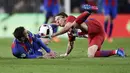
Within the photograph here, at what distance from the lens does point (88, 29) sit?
15016mm

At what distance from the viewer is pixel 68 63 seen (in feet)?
43.2

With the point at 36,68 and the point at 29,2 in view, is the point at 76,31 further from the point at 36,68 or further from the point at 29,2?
the point at 29,2

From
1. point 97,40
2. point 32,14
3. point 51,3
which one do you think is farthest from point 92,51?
point 32,14

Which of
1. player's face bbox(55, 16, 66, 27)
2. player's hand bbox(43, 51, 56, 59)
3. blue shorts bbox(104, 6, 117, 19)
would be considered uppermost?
player's face bbox(55, 16, 66, 27)

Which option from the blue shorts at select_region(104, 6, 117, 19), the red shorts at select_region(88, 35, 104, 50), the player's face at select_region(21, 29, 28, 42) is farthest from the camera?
the blue shorts at select_region(104, 6, 117, 19)

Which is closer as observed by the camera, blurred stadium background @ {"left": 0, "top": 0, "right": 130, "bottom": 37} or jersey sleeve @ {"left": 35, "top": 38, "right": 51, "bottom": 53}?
jersey sleeve @ {"left": 35, "top": 38, "right": 51, "bottom": 53}

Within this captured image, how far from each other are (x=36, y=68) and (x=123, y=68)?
1.79 metres

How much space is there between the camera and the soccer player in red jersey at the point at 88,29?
1435 cm

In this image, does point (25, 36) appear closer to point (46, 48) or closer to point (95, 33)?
point (46, 48)

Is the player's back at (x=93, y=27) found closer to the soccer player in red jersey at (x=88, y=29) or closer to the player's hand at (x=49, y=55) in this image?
the soccer player in red jersey at (x=88, y=29)

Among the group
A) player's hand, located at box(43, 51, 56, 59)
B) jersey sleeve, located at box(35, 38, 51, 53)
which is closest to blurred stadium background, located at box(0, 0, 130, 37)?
jersey sleeve, located at box(35, 38, 51, 53)

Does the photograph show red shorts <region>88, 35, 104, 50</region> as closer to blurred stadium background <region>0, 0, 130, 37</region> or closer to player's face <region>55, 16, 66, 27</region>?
player's face <region>55, 16, 66, 27</region>

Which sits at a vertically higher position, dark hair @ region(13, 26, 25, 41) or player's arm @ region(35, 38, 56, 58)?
dark hair @ region(13, 26, 25, 41)

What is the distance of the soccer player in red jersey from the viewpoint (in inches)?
565
